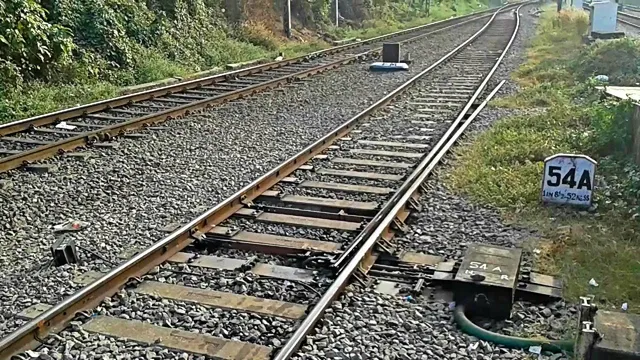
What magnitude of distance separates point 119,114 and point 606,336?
8.78 metres

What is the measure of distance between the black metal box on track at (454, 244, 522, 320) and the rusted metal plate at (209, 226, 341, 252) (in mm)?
1198

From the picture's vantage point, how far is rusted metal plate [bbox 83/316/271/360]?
405cm

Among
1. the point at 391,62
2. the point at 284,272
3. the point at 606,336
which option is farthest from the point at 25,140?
the point at 391,62

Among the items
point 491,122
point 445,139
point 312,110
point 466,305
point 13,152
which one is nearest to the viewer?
point 466,305

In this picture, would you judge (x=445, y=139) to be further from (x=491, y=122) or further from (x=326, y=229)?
(x=326, y=229)

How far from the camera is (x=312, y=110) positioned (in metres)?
11.7

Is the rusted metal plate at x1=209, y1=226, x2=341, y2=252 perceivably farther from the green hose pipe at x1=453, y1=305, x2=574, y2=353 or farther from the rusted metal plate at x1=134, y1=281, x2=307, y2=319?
the green hose pipe at x1=453, y1=305, x2=574, y2=353

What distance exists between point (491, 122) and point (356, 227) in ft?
17.7

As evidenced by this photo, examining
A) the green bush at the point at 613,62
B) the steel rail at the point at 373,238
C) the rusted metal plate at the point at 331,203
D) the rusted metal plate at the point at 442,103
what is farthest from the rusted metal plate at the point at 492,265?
the green bush at the point at 613,62

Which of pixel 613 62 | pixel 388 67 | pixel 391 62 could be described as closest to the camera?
pixel 613 62

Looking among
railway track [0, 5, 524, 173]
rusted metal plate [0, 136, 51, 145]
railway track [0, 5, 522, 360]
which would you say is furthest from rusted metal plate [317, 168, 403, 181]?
rusted metal plate [0, 136, 51, 145]

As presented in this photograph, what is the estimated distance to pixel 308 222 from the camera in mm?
6234

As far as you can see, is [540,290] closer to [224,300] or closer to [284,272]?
[284,272]

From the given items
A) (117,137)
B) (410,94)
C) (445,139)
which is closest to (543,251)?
(445,139)
